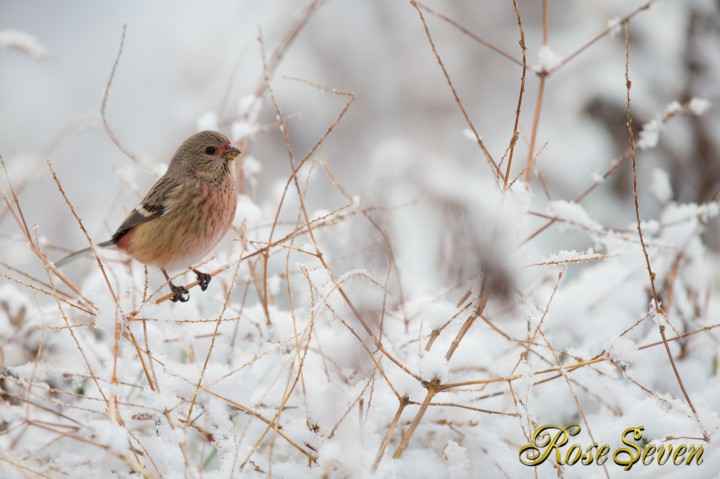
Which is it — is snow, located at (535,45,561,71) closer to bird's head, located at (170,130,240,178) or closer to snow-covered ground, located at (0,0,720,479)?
snow-covered ground, located at (0,0,720,479)

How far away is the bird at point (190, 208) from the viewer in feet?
7.63

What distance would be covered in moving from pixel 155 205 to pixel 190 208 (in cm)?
20

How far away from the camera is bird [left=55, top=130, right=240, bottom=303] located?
7.63 ft

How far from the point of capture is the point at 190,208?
7.77 feet

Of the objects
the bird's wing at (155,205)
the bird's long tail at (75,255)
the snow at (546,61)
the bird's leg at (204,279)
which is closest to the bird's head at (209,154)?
the bird's wing at (155,205)

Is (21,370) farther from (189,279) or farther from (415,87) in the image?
(415,87)

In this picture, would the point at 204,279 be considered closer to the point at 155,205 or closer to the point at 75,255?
the point at 155,205

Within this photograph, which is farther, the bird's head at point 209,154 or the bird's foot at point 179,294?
the bird's head at point 209,154

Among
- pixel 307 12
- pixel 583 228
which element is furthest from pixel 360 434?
pixel 307 12

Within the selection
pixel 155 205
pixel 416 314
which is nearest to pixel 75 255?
pixel 155 205

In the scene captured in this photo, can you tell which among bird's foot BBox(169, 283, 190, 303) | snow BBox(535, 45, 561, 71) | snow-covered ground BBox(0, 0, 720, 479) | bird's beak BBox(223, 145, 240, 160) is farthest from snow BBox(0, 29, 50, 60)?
snow BBox(535, 45, 561, 71)

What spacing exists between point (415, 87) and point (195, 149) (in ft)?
16.0

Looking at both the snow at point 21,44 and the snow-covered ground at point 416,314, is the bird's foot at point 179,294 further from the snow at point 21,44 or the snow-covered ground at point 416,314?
the snow at point 21,44

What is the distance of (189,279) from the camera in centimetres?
273
